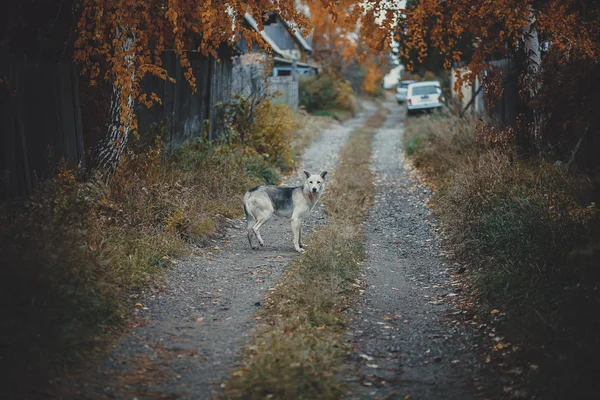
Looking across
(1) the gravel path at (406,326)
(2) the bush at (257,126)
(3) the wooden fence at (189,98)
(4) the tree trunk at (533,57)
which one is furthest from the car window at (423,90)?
(1) the gravel path at (406,326)

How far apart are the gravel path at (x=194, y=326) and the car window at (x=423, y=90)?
79.6ft

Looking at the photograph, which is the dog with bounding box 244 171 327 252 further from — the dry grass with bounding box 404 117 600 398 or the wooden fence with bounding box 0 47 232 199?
the wooden fence with bounding box 0 47 232 199

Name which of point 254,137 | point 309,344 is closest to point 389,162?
point 254,137

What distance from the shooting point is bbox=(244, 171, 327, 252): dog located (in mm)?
8922

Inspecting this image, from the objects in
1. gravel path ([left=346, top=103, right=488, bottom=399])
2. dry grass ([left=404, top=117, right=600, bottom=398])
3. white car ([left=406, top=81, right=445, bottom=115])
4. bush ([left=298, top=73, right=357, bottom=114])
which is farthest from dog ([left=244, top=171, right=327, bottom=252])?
bush ([left=298, top=73, right=357, bottom=114])

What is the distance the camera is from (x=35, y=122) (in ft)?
26.0

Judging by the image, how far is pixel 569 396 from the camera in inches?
182

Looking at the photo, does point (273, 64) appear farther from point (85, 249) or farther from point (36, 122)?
point (85, 249)

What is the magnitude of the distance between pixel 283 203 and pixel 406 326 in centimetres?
312

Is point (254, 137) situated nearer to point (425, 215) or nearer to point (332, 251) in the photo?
point (425, 215)

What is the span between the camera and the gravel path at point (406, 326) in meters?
5.15

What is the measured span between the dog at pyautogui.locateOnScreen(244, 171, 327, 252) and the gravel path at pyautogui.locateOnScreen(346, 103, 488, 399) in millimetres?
1123

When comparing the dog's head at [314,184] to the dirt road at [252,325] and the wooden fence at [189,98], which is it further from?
the wooden fence at [189,98]

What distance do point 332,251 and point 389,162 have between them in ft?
34.5
